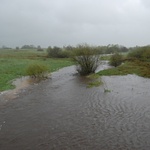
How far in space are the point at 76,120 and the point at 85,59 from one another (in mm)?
27408

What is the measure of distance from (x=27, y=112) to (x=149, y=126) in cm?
1031

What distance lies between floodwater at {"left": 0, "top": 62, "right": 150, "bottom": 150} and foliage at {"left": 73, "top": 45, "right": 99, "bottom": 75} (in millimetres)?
15237

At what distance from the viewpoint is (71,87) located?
3488 centimetres

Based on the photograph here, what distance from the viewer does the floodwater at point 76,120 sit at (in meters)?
15.7

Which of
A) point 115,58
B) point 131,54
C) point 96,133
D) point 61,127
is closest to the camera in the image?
point 96,133

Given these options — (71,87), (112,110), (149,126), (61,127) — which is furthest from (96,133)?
(71,87)

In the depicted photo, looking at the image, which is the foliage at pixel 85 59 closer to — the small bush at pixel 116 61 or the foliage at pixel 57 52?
the small bush at pixel 116 61

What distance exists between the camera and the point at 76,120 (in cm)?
1994

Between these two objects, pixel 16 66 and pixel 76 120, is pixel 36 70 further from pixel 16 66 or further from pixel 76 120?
pixel 76 120

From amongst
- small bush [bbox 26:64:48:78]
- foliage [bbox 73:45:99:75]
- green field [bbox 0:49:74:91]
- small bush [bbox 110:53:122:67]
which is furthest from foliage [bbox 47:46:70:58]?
small bush [bbox 26:64:48:78]

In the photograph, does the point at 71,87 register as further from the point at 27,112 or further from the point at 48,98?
the point at 27,112

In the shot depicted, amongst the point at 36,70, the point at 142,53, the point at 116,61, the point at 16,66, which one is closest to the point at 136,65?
the point at 116,61

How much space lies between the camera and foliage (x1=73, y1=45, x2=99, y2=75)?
→ 4581 centimetres

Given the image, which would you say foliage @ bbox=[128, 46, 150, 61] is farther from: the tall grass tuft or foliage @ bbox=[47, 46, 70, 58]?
the tall grass tuft
